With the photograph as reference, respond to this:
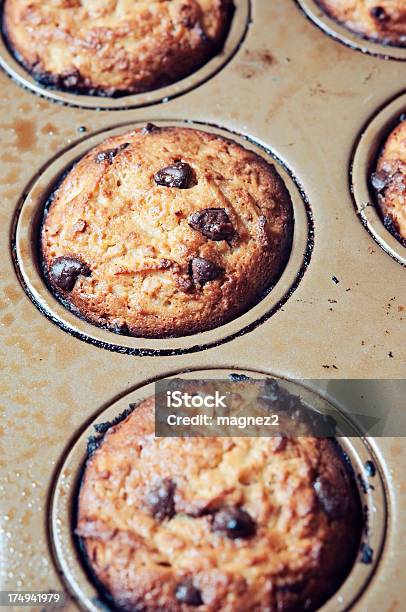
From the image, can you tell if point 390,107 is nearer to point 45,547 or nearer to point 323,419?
point 323,419

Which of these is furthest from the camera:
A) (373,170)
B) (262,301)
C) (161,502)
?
(373,170)

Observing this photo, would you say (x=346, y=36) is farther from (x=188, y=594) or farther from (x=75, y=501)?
(x=188, y=594)

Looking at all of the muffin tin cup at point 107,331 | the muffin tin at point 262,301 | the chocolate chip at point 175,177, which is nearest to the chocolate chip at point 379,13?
the muffin tin at point 262,301

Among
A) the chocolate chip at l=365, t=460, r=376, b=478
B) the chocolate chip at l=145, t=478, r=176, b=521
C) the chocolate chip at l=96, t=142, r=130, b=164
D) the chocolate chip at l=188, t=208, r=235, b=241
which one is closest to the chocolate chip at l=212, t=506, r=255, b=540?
the chocolate chip at l=145, t=478, r=176, b=521

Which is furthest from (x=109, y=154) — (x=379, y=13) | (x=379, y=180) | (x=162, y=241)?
(x=379, y=13)

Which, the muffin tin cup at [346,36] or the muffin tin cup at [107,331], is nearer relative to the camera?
the muffin tin cup at [107,331]

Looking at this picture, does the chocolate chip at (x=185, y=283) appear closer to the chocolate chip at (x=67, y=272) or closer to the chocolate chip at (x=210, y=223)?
the chocolate chip at (x=210, y=223)

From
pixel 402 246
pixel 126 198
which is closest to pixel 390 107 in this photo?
pixel 402 246
